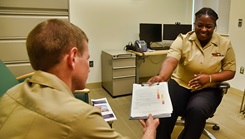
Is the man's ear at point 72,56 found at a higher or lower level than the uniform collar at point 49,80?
higher

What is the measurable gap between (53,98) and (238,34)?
11.1ft

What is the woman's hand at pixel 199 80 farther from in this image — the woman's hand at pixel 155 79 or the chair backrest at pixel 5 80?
the chair backrest at pixel 5 80

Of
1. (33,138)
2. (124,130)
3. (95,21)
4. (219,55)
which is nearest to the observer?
(33,138)

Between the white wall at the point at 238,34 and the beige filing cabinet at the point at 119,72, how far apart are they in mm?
1616

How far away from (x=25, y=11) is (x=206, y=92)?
2.17m

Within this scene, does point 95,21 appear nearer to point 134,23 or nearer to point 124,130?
point 134,23

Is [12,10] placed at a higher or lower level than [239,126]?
higher

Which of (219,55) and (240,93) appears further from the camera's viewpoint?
(240,93)

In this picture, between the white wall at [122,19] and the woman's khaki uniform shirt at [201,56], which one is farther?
the white wall at [122,19]

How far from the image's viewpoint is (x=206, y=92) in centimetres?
187

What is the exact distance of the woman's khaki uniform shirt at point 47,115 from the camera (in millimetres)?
603

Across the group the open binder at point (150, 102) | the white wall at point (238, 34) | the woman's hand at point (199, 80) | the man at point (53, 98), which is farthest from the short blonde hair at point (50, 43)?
the white wall at point (238, 34)

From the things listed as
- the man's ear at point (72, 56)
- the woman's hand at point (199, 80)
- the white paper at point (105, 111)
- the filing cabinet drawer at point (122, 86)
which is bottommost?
the filing cabinet drawer at point (122, 86)

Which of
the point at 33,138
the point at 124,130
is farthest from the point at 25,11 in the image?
the point at 33,138
